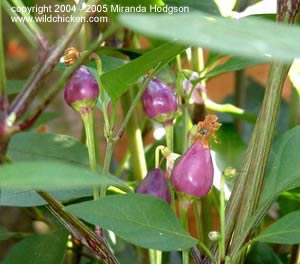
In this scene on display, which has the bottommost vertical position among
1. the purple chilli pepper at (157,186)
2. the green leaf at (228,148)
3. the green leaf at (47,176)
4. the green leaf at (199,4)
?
the green leaf at (228,148)

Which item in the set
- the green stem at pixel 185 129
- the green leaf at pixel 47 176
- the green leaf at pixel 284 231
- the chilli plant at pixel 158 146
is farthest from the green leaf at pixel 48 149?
the green leaf at pixel 47 176

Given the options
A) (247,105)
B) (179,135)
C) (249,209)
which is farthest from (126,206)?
(247,105)

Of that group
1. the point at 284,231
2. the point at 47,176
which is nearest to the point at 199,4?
the point at 284,231

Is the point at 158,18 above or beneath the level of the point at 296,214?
above

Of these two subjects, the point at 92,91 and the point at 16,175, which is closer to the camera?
the point at 16,175

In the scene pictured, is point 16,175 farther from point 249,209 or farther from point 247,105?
point 247,105

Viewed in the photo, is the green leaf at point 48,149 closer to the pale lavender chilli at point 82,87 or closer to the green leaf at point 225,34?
the pale lavender chilli at point 82,87

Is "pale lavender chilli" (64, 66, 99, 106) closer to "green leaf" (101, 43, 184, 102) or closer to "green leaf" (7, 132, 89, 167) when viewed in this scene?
"green leaf" (101, 43, 184, 102)
